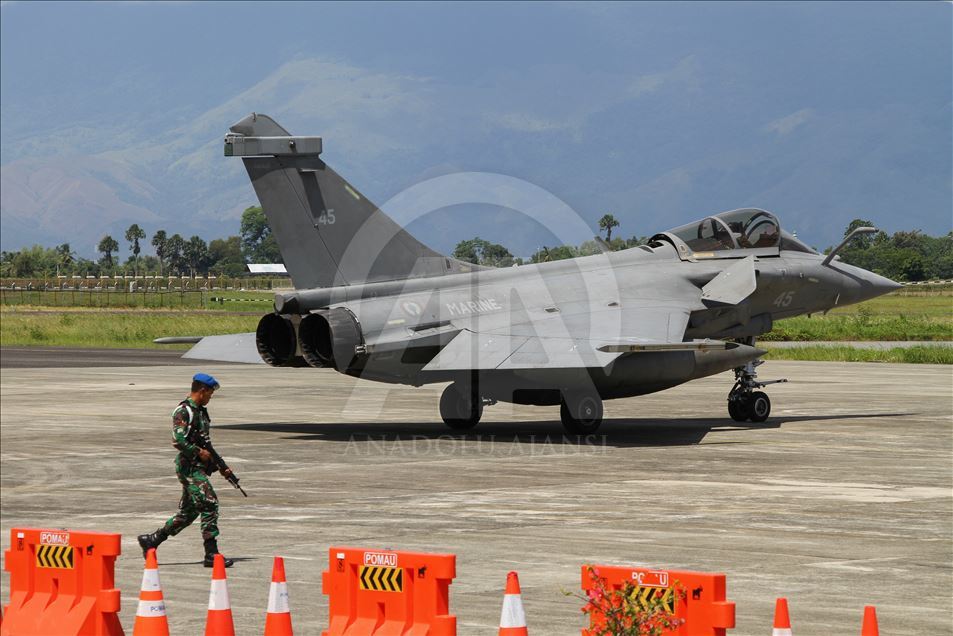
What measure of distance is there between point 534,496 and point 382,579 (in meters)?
7.77

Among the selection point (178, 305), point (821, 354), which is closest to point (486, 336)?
point (821, 354)

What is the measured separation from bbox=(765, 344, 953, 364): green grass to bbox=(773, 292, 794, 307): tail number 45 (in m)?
19.4

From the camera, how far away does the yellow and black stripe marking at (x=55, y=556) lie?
9336 millimetres

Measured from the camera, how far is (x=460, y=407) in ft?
77.9

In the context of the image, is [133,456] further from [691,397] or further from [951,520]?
[691,397]

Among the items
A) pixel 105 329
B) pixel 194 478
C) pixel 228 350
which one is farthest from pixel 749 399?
pixel 105 329

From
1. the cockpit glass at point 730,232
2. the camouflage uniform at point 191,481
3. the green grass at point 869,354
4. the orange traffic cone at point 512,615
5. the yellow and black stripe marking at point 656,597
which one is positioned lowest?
the orange traffic cone at point 512,615

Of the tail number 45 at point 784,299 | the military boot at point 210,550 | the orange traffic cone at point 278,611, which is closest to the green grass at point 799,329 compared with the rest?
the tail number 45 at point 784,299

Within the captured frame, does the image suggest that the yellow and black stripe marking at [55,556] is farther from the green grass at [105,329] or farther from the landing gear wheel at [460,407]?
the green grass at [105,329]

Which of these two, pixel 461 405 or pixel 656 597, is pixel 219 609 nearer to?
pixel 656 597

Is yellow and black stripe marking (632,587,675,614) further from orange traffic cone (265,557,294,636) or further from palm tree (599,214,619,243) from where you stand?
palm tree (599,214,619,243)

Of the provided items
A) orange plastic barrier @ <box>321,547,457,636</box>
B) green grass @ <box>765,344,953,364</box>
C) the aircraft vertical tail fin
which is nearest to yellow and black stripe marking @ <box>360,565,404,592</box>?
orange plastic barrier @ <box>321,547,457,636</box>

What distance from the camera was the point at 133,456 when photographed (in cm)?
2011

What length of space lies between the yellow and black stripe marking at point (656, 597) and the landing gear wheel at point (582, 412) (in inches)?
581
